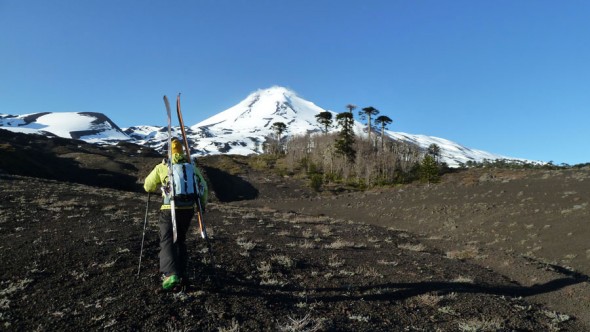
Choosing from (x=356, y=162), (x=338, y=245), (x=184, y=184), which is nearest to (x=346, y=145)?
(x=356, y=162)

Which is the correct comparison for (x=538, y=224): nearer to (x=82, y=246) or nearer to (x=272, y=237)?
(x=272, y=237)

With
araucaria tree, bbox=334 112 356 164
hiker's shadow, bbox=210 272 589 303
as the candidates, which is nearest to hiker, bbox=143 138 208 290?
hiker's shadow, bbox=210 272 589 303

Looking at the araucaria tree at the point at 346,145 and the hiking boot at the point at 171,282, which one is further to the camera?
the araucaria tree at the point at 346,145

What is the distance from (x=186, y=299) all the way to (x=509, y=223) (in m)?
23.9

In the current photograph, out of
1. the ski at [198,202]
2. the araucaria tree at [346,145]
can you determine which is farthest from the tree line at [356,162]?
the ski at [198,202]

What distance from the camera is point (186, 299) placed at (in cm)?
659

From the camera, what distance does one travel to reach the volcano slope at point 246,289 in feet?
19.9

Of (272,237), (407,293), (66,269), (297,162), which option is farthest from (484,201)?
(297,162)

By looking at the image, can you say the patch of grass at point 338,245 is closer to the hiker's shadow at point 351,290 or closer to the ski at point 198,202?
the hiker's shadow at point 351,290

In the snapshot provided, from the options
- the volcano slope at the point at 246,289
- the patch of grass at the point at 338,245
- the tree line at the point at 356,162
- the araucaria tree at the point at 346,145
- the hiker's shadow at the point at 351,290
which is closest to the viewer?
the volcano slope at the point at 246,289

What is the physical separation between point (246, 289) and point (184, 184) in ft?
8.04

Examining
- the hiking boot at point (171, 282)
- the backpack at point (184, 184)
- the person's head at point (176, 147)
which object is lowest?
the hiking boot at point (171, 282)

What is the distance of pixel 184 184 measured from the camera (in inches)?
277

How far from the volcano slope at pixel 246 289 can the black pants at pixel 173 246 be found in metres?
0.46
